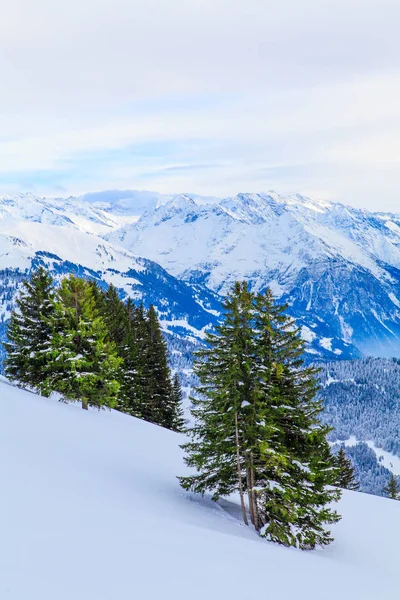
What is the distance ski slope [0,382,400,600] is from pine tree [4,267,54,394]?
8.82 m

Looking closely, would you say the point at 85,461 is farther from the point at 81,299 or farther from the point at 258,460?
the point at 81,299

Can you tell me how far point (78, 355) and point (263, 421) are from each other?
53.2 ft

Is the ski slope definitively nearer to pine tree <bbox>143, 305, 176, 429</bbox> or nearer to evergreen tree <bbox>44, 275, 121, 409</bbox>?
evergreen tree <bbox>44, 275, 121, 409</bbox>

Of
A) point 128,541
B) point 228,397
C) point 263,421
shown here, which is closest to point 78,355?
point 228,397

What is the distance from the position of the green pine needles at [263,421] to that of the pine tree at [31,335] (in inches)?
630

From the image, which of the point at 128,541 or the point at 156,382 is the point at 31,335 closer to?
the point at 156,382

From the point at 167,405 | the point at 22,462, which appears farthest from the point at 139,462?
the point at 167,405

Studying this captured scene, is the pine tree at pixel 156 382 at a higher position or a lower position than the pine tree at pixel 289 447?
lower

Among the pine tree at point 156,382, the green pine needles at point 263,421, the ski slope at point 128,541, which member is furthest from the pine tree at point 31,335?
the green pine needles at point 263,421

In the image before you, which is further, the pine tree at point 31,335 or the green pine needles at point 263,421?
the pine tree at point 31,335

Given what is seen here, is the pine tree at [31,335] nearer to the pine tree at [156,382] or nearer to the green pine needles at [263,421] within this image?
the pine tree at [156,382]

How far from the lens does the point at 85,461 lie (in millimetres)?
17594

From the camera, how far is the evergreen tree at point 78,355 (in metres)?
29.6

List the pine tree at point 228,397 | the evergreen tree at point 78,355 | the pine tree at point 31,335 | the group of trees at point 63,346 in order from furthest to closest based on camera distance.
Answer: the pine tree at point 31,335, the group of trees at point 63,346, the evergreen tree at point 78,355, the pine tree at point 228,397
